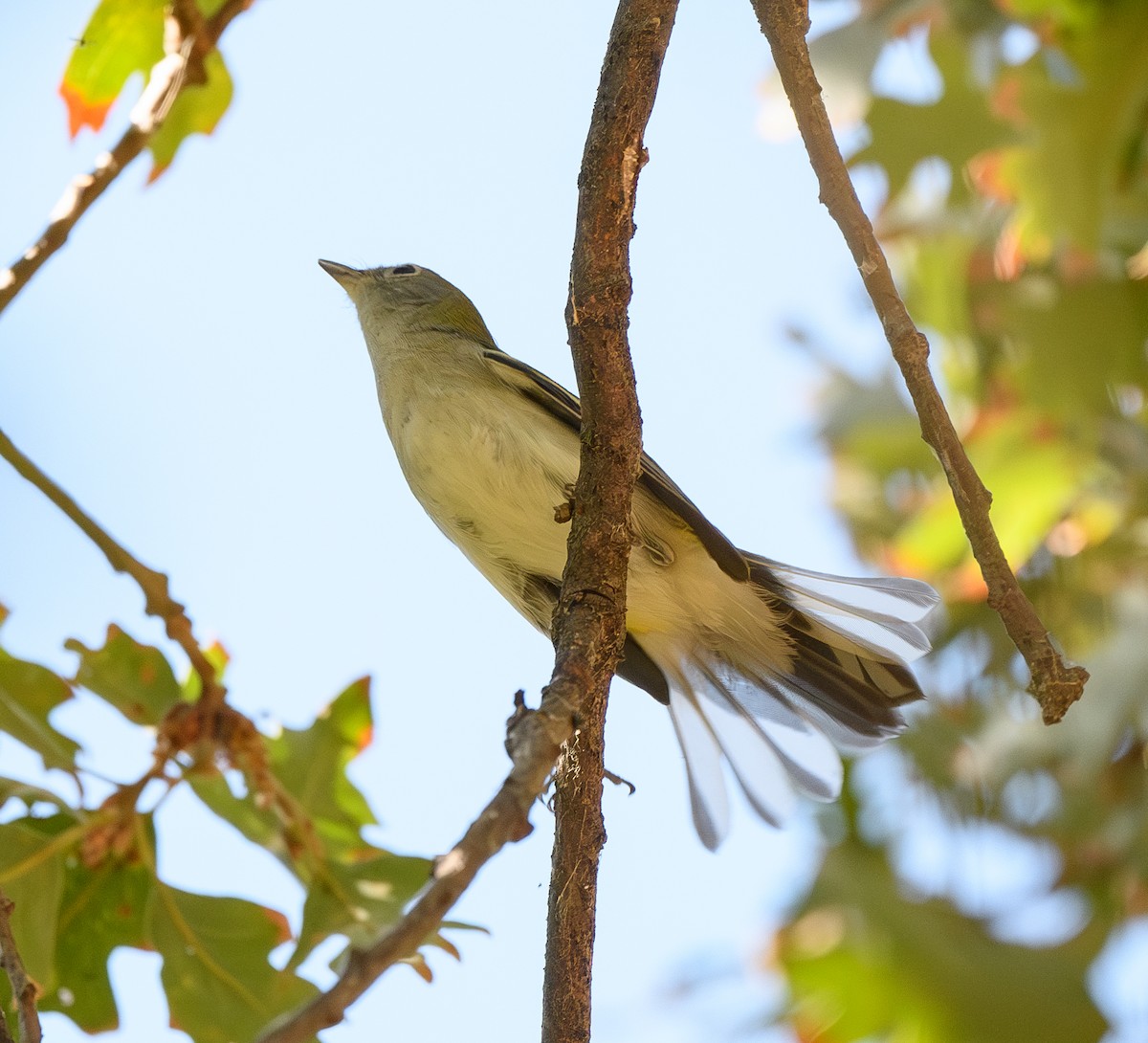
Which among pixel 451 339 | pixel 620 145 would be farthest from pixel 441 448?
pixel 620 145

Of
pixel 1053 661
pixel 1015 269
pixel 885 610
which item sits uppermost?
pixel 1015 269

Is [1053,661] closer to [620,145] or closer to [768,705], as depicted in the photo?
[620,145]

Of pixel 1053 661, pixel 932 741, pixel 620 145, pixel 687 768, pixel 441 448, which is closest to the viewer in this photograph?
pixel 1053 661

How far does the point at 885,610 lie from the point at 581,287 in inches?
69.3

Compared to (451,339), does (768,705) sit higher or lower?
lower

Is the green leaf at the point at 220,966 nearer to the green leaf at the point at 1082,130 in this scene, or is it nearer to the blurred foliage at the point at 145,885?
the blurred foliage at the point at 145,885

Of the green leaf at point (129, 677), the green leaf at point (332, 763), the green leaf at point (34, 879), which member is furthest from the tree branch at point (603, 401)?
the green leaf at point (34, 879)

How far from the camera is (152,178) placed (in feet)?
9.24

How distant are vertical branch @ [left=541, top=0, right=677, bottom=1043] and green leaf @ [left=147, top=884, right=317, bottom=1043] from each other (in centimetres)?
68

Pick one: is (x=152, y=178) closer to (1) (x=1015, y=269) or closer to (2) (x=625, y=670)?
(2) (x=625, y=670)

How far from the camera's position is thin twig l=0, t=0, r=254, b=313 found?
6.73 feet

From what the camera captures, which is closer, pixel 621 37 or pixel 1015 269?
pixel 621 37

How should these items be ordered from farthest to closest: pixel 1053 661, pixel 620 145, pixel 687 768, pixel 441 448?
pixel 687 768 < pixel 441 448 < pixel 620 145 < pixel 1053 661

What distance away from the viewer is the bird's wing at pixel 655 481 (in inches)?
129
